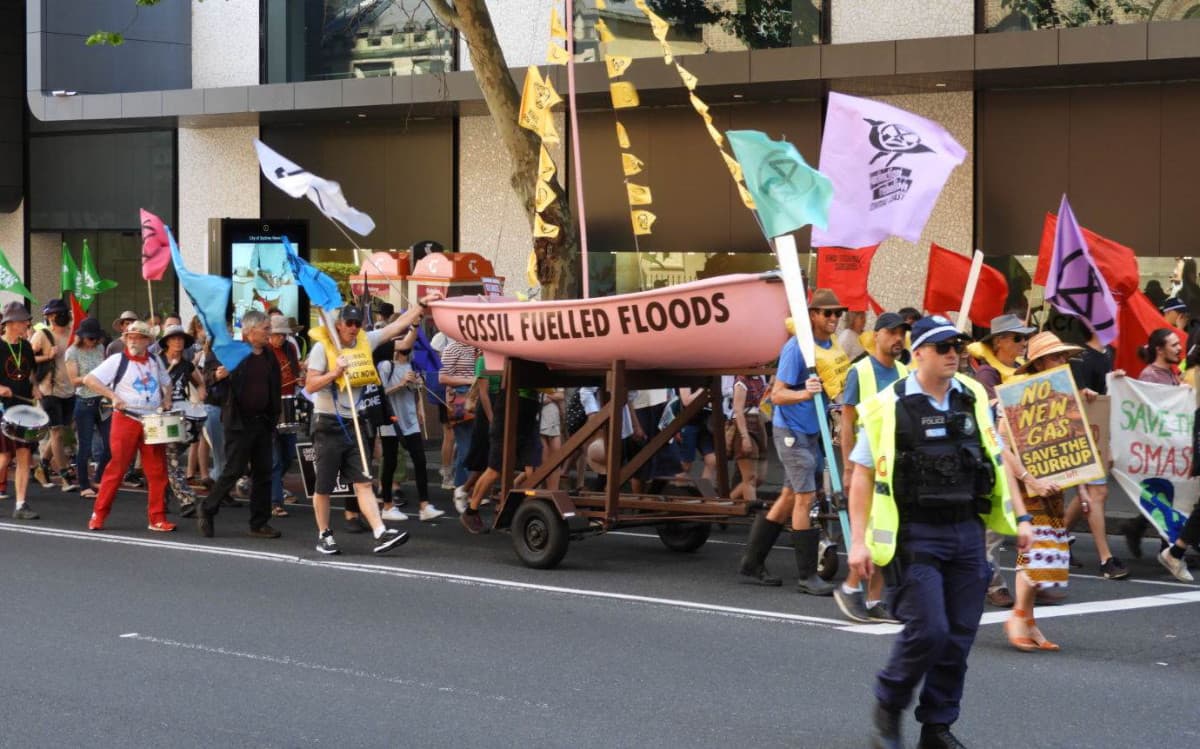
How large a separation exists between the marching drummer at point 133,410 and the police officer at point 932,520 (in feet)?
28.0

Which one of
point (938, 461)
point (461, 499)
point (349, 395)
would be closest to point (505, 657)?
point (938, 461)

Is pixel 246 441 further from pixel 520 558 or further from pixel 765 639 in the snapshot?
pixel 765 639

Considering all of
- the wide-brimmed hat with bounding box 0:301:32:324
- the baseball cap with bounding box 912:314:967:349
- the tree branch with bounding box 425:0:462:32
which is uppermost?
the tree branch with bounding box 425:0:462:32

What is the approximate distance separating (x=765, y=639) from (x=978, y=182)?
11.8 meters

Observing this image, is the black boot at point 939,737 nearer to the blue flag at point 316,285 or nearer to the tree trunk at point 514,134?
the blue flag at point 316,285

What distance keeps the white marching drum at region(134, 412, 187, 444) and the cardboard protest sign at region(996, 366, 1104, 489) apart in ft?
23.4

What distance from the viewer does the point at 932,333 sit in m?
6.58

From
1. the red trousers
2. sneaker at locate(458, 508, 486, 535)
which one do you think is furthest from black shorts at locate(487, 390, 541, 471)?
the red trousers

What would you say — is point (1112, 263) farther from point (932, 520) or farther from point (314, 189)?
point (932, 520)

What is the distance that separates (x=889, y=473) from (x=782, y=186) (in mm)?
4342

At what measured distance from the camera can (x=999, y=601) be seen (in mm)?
10367

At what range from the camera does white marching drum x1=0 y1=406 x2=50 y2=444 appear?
14.9 m

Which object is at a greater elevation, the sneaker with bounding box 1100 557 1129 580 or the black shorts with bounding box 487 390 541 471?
the black shorts with bounding box 487 390 541 471

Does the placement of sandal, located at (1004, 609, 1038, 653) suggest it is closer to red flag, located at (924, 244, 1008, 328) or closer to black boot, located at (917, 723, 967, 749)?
black boot, located at (917, 723, 967, 749)
